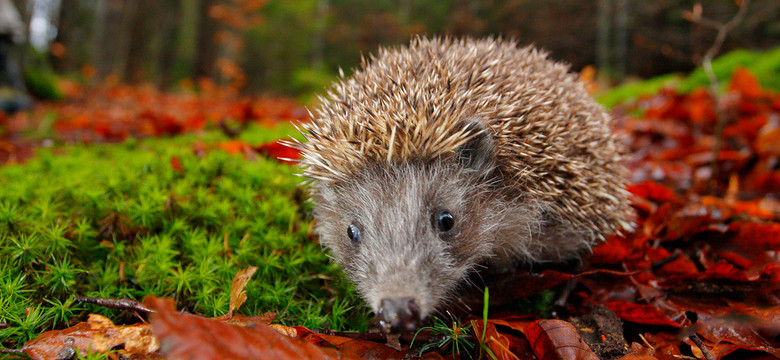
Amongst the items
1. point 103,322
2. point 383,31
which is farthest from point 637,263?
point 383,31

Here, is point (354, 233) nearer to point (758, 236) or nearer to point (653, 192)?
point (758, 236)

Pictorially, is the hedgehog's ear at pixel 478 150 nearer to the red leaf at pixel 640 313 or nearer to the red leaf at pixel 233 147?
the red leaf at pixel 640 313

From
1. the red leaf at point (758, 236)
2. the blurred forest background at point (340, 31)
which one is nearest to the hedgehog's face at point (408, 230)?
the red leaf at point (758, 236)

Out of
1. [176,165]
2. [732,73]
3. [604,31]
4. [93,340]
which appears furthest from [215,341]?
[604,31]

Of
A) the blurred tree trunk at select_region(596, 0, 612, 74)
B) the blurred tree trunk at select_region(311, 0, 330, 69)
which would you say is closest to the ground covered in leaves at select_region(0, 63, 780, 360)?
the blurred tree trunk at select_region(596, 0, 612, 74)

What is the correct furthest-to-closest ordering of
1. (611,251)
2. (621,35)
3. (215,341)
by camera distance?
(621,35)
(611,251)
(215,341)

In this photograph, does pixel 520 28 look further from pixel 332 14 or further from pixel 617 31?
pixel 332 14
